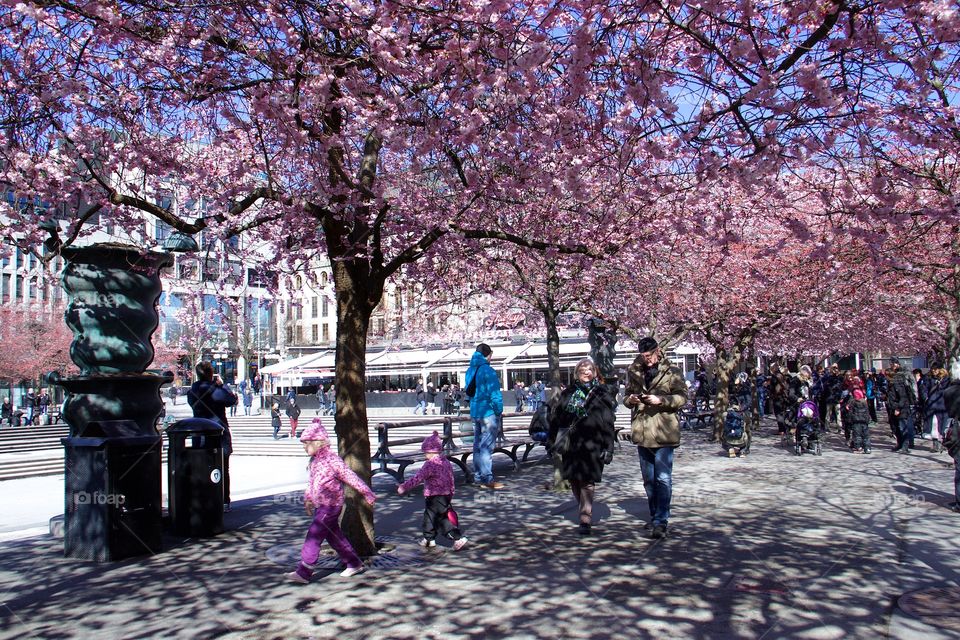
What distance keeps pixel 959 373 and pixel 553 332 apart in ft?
20.2

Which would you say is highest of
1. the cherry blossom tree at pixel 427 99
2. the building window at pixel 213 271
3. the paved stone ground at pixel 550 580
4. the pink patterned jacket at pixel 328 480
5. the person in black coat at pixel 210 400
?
the cherry blossom tree at pixel 427 99

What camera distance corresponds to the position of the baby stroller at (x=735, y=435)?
1461cm

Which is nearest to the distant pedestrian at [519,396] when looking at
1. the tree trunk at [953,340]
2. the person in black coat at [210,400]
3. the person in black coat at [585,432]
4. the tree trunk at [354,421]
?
the tree trunk at [953,340]

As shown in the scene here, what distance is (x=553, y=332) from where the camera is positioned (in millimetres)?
13031

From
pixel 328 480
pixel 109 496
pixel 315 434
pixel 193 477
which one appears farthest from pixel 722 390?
pixel 109 496

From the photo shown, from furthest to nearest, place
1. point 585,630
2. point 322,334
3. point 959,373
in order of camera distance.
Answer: point 322,334 < point 959,373 < point 585,630

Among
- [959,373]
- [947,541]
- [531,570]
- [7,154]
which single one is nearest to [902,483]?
[959,373]

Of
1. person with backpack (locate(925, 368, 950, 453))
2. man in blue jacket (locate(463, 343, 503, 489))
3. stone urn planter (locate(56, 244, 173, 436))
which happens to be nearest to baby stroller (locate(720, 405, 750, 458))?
person with backpack (locate(925, 368, 950, 453))

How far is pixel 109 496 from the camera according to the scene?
6.63 m

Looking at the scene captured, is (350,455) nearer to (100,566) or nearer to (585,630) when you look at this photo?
(100,566)

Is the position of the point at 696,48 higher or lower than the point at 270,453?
higher

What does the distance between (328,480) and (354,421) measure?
0.79 metres

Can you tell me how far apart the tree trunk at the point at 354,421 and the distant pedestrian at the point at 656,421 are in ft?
8.27

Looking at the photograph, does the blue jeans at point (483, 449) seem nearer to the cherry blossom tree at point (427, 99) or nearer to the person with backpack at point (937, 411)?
the cherry blossom tree at point (427, 99)
